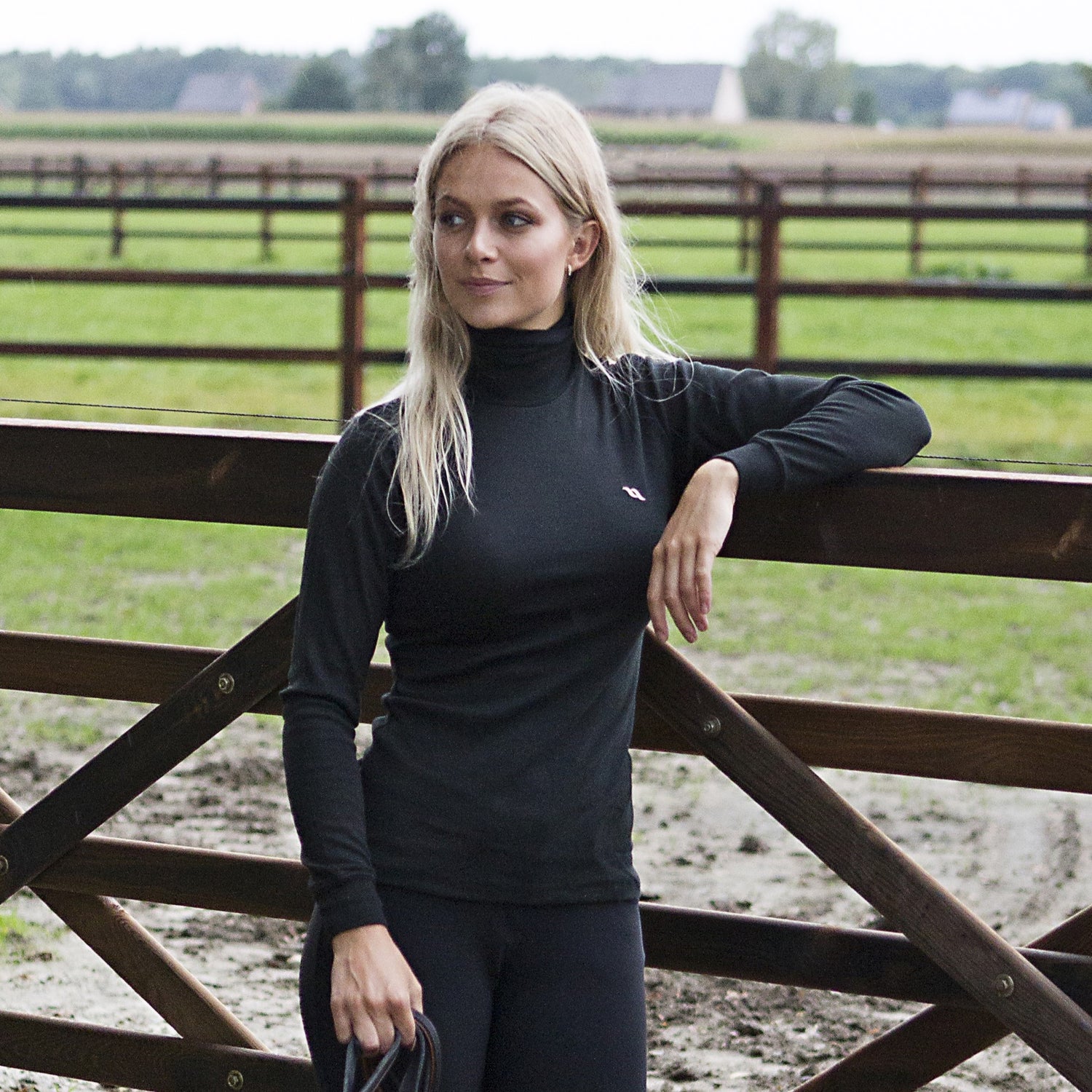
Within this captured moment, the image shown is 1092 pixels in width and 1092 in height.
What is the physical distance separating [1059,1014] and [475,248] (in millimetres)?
1088

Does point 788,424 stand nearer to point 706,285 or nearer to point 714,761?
point 714,761

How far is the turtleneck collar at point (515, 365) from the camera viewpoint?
5.83ft

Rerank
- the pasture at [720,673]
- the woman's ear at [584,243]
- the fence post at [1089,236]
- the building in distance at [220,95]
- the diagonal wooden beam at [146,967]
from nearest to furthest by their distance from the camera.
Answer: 1. the woman's ear at [584,243]
2. the diagonal wooden beam at [146,967]
3. the pasture at [720,673]
4. the fence post at [1089,236]
5. the building in distance at [220,95]

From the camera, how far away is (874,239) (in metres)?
24.3

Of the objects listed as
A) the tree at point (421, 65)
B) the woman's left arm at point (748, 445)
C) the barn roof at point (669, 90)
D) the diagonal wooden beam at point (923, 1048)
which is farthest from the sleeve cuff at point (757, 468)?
the barn roof at point (669, 90)

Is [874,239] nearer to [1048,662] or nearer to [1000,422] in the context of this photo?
[1000,422]

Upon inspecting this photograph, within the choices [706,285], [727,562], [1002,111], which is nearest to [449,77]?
[706,285]

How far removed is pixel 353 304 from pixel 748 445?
22.1 feet

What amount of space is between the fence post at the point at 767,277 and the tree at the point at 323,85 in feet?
95.0

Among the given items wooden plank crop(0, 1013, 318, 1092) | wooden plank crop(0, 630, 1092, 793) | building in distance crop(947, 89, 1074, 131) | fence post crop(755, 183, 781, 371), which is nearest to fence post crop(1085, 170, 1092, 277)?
fence post crop(755, 183, 781, 371)

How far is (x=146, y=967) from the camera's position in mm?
2457

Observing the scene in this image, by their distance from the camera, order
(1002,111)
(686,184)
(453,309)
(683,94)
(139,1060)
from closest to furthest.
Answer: (453,309) → (139,1060) → (686,184) → (1002,111) → (683,94)

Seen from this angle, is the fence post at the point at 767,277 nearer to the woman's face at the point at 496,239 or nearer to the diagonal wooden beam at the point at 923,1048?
the diagonal wooden beam at the point at 923,1048

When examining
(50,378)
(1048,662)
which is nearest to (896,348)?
(50,378)
